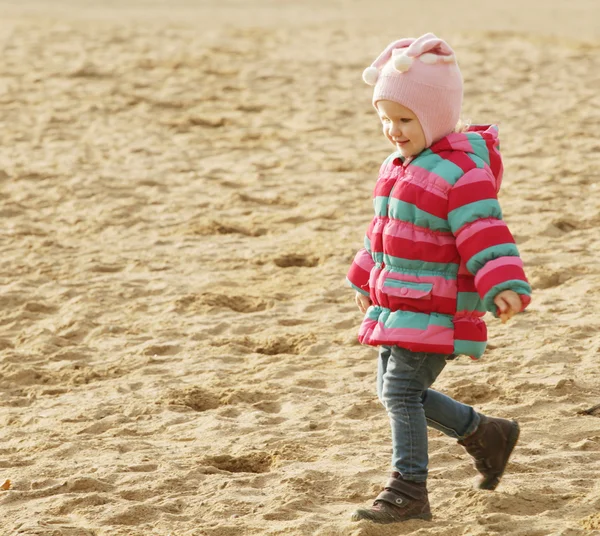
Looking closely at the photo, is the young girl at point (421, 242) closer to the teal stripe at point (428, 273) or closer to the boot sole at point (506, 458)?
the teal stripe at point (428, 273)

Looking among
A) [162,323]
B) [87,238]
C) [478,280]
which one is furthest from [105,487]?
[87,238]

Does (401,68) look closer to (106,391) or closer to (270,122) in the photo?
(106,391)

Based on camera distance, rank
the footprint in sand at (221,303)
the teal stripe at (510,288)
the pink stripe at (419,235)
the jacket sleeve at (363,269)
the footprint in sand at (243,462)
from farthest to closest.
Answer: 1. the footprint in sand at (221,303)
2. the footprint in sand at (243,462)
3. the jacket sleeve at (363,269)
4. the pink stripe at (419,235)
5. the teal stripe at (510,288)

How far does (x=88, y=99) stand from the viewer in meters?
11.7

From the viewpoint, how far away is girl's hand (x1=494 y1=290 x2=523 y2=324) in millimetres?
3490

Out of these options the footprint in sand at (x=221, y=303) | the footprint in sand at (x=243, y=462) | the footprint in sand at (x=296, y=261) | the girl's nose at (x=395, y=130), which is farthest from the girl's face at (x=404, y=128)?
the footprint in sand at (x=296, y=261)

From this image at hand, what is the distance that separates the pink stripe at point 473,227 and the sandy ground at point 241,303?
930mm

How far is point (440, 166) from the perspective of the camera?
12.1 ft

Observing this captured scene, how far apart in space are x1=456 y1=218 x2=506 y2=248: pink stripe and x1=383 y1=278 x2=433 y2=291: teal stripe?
0.55ft

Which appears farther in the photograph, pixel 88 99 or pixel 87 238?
pixel 88 99

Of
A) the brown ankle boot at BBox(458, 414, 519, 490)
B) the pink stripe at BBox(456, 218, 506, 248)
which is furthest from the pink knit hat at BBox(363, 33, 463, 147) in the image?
the brown ankle boot at BBox(458, 414, 519, 490)

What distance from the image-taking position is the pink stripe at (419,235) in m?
3.69

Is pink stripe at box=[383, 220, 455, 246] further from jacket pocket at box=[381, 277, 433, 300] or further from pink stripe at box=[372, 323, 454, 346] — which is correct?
pink stripe at box=[372, 323, 454, 346]

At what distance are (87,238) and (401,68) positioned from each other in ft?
14.4
